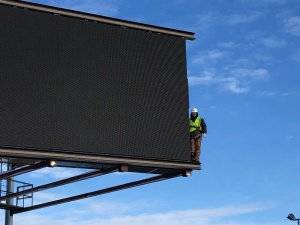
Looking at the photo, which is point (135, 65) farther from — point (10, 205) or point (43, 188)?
point (10, 205)

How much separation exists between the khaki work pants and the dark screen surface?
449mm

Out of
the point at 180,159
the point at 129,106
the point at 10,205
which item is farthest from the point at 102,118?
the point at 10,205

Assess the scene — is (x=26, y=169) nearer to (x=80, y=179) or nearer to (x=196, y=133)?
(x=80, y=179)

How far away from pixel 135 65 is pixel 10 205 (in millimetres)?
9548

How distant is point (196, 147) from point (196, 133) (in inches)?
20.2

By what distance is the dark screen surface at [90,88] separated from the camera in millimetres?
25359

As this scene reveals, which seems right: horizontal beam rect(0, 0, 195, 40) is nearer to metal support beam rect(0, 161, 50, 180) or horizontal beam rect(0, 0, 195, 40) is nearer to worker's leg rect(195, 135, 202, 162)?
worker's leg rect(195, 135, 202, 162)

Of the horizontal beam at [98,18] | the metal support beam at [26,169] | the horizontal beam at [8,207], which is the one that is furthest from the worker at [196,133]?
the horizontal beam at [8,207]

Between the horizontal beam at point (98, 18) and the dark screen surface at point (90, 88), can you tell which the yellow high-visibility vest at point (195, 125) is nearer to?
the dark screen surface at point (90, 88)

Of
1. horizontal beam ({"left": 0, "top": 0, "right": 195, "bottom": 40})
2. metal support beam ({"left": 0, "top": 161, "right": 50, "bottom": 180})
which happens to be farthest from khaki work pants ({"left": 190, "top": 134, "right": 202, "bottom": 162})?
metal support beam ({"left": 0, "top": 161, "right": 50, "bottom": 180})

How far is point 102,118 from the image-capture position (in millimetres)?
26359

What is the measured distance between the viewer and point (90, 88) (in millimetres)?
26375

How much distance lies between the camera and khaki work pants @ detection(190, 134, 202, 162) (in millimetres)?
28000

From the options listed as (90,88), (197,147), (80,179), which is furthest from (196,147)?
(90,88)
